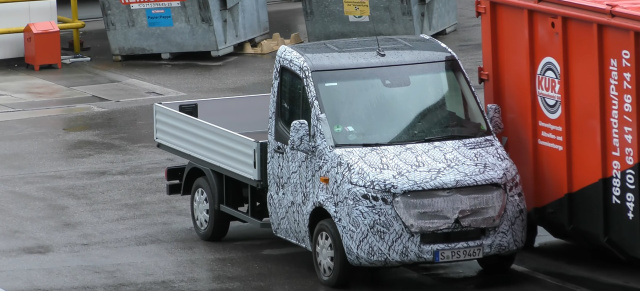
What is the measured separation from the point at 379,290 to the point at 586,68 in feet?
7.86

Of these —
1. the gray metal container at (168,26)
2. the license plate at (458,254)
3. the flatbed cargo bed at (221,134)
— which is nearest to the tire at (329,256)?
the license plate at (458,254)

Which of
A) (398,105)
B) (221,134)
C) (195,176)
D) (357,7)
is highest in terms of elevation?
(357,7)

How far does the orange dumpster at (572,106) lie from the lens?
9.01 m

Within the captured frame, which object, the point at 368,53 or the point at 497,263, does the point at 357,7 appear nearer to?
the point at 368,53

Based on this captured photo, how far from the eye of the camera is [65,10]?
95.8 ft

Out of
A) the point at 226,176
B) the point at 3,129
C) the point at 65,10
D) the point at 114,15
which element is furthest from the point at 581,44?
the point at 65,10

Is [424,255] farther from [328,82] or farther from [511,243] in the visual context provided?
[328,82]

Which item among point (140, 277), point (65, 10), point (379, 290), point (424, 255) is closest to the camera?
point (424, 255)

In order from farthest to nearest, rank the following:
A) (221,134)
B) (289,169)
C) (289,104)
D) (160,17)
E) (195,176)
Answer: (160,17), (195,176), (221,134), (289,104), (289,169)

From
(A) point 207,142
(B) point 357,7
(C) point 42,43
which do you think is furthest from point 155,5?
(A) point 207,142

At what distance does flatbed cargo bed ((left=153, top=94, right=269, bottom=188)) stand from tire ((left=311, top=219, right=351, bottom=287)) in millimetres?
1029

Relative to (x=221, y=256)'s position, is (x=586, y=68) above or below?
above

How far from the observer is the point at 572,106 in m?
9.61

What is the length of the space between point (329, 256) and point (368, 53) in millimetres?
1774
